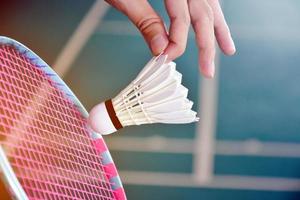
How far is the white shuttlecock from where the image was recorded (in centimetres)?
92

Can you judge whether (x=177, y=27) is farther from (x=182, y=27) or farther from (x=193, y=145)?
(x=193, y=145)

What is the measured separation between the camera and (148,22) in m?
0.91

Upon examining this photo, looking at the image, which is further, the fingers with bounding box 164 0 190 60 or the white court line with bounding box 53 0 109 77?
the white court line with bounding box 53 0 109 77

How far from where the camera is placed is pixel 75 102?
3.42ft

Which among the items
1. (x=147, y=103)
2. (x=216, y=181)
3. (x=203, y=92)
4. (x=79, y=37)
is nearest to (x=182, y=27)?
(x=147, y=103)

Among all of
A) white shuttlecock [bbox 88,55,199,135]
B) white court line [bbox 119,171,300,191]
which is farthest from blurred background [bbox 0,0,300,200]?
white shuttlecock [bbox 88,55,199,135]

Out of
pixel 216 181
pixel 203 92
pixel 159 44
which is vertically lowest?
pixel 216 181

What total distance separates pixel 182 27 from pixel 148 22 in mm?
60

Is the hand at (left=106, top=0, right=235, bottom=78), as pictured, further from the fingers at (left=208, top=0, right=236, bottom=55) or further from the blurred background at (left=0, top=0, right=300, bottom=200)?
the blurred background at (left=0, top=0, right=300, bottom=200)

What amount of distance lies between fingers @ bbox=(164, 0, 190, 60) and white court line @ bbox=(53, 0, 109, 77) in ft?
4.31

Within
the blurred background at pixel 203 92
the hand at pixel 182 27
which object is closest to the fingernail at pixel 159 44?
the hand at pixel 182 27

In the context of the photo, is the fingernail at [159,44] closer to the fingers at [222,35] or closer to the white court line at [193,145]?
the fingers at [222,35]

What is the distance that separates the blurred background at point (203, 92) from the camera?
2043mm

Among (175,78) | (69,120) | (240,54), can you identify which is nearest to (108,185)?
(69,120)
